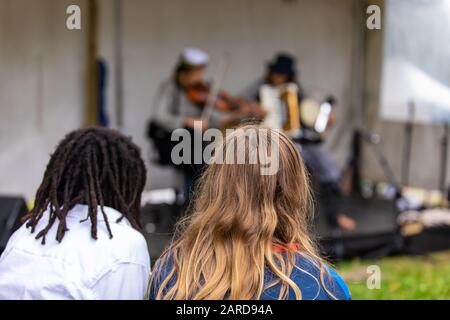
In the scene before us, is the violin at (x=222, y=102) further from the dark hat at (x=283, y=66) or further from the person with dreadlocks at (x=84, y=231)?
the person with dreadlocks at (x=84, y=231)

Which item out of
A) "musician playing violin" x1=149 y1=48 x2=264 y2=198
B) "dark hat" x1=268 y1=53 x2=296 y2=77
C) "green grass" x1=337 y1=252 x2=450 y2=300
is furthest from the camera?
"dark hat" x1=268 y1=53 x2=296 y2=77

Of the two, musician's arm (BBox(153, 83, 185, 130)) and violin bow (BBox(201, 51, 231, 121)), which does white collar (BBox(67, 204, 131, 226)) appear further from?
violin bow (BBox(201, 51, 231, 121))

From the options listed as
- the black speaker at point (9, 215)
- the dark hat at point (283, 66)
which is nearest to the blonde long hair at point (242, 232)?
the black speaker at point (9, 215)

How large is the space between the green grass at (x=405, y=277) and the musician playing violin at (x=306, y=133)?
0.52m

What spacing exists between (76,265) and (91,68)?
15.2 feet

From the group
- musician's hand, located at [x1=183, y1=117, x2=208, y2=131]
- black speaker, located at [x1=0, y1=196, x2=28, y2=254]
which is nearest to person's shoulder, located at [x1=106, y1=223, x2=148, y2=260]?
black speaker, located at [x1=0, y1=196, x2=28, y2=254]

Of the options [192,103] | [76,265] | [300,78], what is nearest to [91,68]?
[192,103]

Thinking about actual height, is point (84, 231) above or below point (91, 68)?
below

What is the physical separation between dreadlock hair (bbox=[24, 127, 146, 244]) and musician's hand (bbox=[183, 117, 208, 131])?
3265mm

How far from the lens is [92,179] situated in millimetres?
1970

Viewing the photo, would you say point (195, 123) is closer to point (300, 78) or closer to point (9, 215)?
point (300, 78)

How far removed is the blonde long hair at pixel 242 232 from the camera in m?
1.54

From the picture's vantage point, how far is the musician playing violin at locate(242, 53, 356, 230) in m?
5.76
